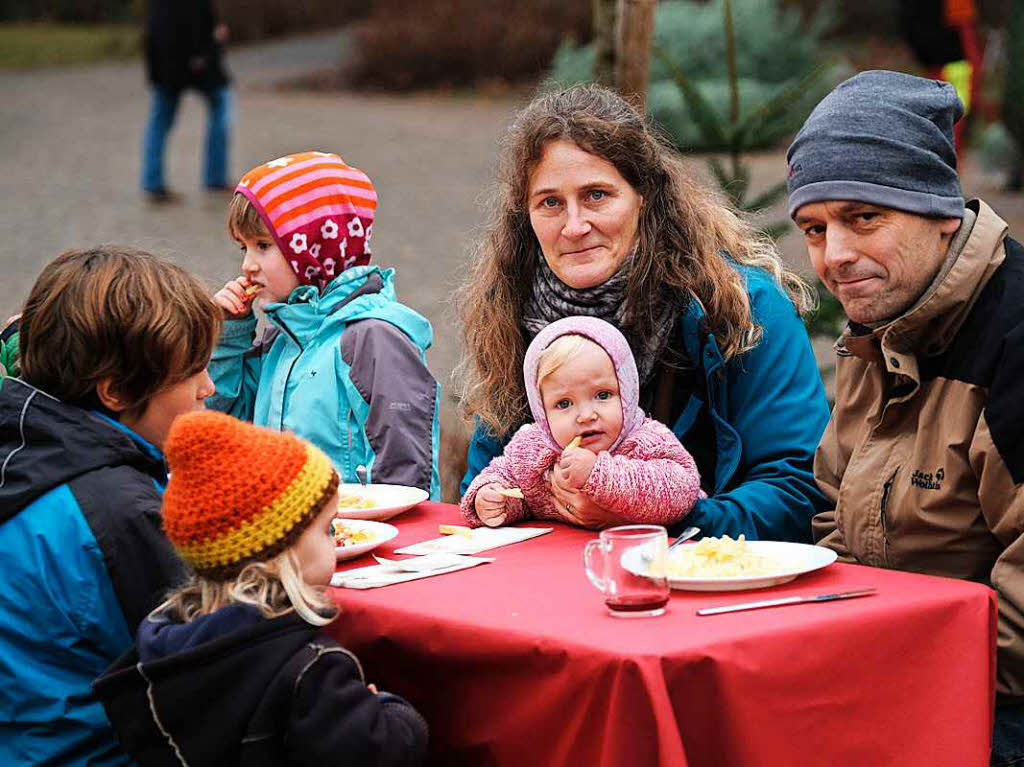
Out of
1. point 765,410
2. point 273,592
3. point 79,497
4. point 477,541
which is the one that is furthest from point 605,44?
point 273,592

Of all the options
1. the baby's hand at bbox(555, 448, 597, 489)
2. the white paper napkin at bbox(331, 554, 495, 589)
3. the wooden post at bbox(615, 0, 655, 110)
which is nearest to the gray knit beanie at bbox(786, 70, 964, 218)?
the baby's hand at bbox(555, 448, 597, 489)

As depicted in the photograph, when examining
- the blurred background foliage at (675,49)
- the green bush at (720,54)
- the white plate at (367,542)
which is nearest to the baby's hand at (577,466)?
the white plate at (367,542)

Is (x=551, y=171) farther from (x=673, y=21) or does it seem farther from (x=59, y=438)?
(x=673, y=21)

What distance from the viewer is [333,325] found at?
175 inches

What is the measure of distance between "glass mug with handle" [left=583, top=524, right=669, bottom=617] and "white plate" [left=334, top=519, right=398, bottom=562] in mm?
663

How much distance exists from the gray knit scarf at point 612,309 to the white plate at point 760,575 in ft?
3.31

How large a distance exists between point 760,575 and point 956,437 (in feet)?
1.93

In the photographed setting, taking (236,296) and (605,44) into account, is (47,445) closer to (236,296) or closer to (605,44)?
(236,296)

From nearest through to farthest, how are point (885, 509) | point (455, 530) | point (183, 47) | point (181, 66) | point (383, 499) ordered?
point (885, 509)
point (455, 530)
point (383, 499)
point (181, 66)
point (183, 47)

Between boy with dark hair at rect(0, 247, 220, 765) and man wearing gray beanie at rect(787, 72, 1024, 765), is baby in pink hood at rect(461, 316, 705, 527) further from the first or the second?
boy with dark hair at rect(0, 247, 220, 765)

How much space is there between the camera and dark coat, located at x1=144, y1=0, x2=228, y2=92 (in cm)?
1330

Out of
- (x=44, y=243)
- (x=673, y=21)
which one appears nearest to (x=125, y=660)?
(x=44, y=243)

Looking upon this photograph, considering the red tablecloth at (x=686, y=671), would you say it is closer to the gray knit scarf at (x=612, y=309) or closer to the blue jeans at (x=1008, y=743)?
the blue jeans at (x=1008, y=743)

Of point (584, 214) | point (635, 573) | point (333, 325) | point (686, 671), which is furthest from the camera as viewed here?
point (333, 325)
